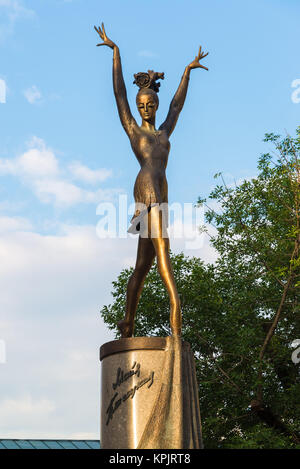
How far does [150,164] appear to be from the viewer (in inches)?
345

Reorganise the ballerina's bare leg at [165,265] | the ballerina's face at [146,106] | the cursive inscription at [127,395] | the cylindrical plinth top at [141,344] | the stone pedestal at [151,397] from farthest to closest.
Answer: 1. the ballerina's face at [146,106]
2. the ballerina's bare leg at [165,265]
3. the cylindrical plinth top at [141,344]
4. the cursive inscription at [127,395]
5. the stone pedestal at [151,397]

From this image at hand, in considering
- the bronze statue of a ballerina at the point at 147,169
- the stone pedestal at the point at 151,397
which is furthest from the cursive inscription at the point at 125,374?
the bronze statue of a ballerina at the point at 147,169

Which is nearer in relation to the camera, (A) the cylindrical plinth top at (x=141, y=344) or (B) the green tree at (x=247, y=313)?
(A) the cylindrical plinth top at (x=141, y=344)

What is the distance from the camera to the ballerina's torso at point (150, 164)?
8.62 m

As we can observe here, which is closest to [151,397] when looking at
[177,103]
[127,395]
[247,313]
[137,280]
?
[127,395]

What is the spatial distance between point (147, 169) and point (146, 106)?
907mm

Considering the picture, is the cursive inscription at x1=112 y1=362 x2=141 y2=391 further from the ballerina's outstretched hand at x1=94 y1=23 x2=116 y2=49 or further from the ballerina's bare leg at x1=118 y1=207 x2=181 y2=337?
the ballerina's outstretched hand at x1=94 y1=23 x2=116 y2=49

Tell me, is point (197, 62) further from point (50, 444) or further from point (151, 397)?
point (50, 444)

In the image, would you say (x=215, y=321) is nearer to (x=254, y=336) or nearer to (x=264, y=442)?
(x=254, y=336)

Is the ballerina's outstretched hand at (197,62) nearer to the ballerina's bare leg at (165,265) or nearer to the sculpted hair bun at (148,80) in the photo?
the sculpted hair bun at (148,80)

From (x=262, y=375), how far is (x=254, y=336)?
1.15m

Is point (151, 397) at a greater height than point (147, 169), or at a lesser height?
lesser
